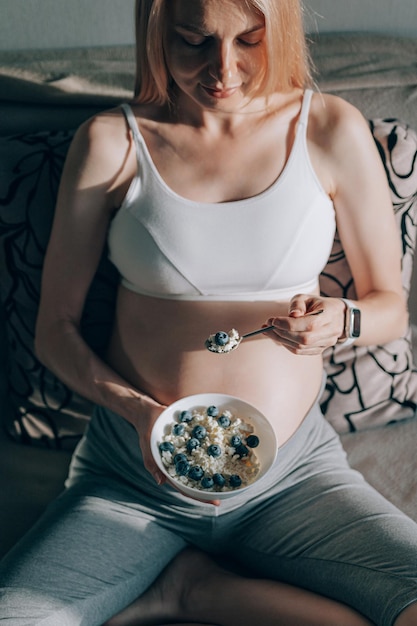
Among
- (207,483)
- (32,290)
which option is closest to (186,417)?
(207,483)

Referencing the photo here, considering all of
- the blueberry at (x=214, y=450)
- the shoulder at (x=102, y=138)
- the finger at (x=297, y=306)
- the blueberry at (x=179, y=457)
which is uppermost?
the shoulder at (x=102, y=138)

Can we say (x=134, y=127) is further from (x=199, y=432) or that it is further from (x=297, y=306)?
(x=199, y=432)

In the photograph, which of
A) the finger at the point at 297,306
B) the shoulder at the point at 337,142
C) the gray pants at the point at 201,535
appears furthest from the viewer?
the shoulder at the point at 337,142

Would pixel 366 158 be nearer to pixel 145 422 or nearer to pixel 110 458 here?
pixel 145 422

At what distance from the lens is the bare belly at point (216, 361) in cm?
134

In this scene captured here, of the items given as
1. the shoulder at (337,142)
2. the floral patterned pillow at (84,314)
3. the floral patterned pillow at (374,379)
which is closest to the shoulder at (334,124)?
the shoulder at (337,142)

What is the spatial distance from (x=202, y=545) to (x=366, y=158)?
82cm

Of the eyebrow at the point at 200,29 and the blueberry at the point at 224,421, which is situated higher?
the eyebrow at the point at 200,29

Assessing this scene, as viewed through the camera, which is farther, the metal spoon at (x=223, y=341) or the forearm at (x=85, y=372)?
the forearm at (x=85, y=372)

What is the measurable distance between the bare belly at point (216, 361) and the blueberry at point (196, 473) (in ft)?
0.68

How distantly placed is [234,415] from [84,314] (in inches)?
20.0

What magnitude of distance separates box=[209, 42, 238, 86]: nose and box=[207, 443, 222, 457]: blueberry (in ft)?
2.06

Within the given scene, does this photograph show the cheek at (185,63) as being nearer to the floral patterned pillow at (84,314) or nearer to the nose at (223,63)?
the nose at (223,63)

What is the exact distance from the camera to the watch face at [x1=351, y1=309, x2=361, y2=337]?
51.9 inches
